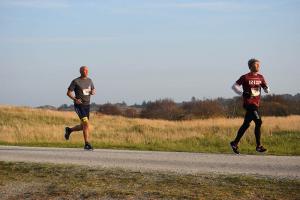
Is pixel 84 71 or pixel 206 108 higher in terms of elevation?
pixel 206 108

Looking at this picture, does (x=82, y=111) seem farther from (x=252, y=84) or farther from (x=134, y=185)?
(x=134, y=185)

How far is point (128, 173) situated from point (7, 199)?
1884 mm

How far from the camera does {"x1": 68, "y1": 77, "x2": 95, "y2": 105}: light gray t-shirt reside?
41.1 ft

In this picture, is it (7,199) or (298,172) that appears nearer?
(7,199)

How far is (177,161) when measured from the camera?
389 inches

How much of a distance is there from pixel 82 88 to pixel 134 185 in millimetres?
5546

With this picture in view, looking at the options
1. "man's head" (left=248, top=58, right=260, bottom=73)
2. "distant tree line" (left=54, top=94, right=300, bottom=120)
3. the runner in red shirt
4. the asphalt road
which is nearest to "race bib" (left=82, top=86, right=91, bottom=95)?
the asphalt road

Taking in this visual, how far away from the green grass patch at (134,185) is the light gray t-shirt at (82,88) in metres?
3.86

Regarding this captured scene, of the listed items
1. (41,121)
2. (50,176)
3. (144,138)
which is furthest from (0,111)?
(50,176)

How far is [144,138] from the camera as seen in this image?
16719mm

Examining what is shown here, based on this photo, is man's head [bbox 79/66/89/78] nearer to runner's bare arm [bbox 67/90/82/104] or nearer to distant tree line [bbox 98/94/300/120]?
runner's bare arm [bbox 67/90/82/104]

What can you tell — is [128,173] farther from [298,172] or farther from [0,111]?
[0,111]

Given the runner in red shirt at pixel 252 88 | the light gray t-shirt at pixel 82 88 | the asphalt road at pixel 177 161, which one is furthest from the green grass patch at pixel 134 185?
the light gray t-shirt at pixel 82 88

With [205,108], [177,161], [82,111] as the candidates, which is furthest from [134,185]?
[205,108]
